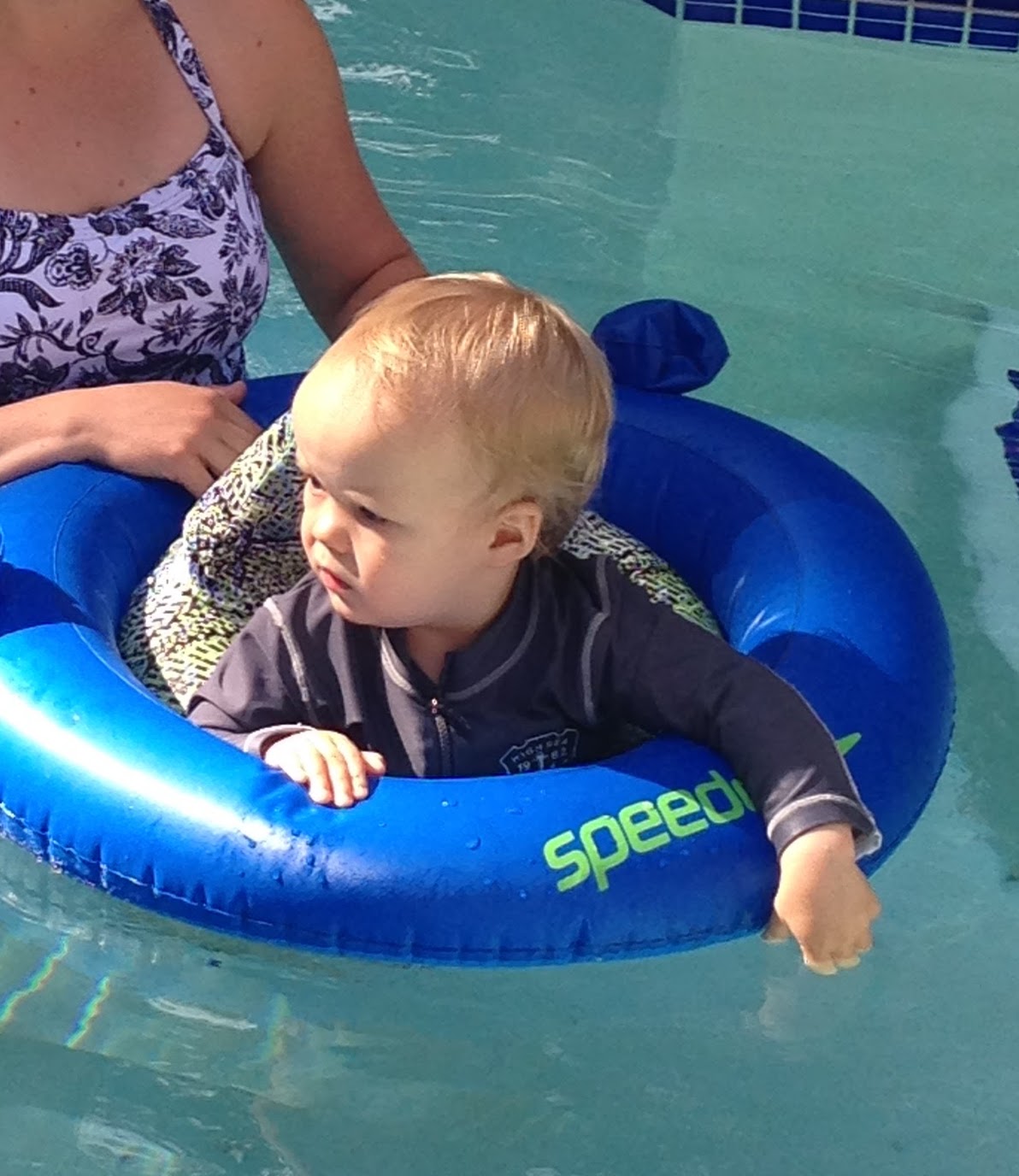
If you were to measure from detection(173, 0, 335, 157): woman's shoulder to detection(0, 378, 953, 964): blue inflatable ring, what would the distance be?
76 cm

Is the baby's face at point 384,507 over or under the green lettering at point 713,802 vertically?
over

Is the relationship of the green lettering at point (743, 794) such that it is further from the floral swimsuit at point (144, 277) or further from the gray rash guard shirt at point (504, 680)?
the floral swimsuit at point (144, 277)

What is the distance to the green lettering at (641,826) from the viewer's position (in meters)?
1.89

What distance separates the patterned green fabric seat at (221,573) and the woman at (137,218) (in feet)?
0.58

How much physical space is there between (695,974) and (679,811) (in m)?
0.72

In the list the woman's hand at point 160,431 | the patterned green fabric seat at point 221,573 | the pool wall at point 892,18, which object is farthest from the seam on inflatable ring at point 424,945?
the pool wall at point 892,18

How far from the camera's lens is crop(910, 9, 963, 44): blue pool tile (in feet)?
16.0

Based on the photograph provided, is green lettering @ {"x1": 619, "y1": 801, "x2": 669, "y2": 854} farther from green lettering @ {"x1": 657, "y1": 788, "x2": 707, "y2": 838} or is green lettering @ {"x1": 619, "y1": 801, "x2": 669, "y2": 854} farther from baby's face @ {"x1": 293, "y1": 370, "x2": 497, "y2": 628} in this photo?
baby's face @ {"x1": 293, "y1": 370, "x2": 497, "y2": 628}

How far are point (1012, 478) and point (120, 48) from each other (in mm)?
1971

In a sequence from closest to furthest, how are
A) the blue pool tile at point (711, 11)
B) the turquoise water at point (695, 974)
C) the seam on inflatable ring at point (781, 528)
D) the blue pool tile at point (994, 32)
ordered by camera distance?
the seam on inflatable ring at point (781, 528)
the turquoise water at point (695, 974)
the blue pool tile at point (994, 32)
the blue pool tile at point (711, 11)

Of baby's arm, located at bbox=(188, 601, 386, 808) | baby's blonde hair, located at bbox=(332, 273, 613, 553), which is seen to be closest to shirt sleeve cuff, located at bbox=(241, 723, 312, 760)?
baby's arm, located at bbox=(188, 601, 386, 808)

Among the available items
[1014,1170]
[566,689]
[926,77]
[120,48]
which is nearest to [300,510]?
[566,689]

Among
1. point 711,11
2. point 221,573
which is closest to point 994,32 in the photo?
point 711,11

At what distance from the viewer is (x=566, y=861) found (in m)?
1.87
